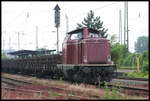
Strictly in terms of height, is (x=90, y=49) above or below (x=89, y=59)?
above

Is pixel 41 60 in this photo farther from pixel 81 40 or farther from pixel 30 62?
pixel 81 40

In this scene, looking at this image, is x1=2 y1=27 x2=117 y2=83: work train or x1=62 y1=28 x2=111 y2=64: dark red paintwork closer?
x1=2 y1=27 x2=117 y2=83: work train

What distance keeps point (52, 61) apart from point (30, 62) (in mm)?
6191

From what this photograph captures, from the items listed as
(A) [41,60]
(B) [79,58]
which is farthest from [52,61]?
Result: (B) [79,58]

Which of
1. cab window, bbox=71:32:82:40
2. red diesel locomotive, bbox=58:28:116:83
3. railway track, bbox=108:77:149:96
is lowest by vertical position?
railway track, bbox=108:77:149:96

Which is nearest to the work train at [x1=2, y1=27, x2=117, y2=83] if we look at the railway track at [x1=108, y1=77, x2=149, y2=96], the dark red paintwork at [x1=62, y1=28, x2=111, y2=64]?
the dark red paintwork at [x1=62, y1=28, x2=111, y2=64]

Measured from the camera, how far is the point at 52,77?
1709 cm

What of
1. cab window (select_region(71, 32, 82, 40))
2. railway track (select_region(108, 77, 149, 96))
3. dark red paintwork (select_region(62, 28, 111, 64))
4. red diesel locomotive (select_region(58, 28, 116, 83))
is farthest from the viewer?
cab window (select_region(71, 32, 82, 40))

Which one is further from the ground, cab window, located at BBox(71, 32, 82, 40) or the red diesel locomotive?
cab window, located at BBox(71, 32, 82, 40)

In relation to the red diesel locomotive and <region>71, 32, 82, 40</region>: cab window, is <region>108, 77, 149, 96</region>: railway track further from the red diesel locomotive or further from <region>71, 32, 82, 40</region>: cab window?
<region>71, 32, 82, 40</region>: cab window

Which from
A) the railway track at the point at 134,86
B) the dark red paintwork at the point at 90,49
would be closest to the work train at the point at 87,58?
the dark red paintwork at the point at 90,49

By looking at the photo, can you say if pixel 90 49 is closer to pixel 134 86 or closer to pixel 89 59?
pixel 89 59

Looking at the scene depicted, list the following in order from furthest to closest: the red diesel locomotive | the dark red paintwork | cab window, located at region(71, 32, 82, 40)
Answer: cab window, located at region(71, 32, 82, 40)
the dark red paintwork
the red diesel locomotive

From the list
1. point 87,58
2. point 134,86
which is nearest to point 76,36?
point 87,58
